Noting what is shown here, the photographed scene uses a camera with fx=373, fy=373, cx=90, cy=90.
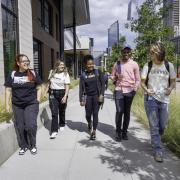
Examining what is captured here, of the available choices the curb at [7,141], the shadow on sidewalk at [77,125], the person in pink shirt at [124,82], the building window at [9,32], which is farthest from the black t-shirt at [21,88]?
the building window at [9,32]

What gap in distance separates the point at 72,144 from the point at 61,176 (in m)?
2.09

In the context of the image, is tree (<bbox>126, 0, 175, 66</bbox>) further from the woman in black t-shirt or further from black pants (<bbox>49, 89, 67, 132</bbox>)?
the woman in black t-shirt

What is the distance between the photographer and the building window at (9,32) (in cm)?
1240

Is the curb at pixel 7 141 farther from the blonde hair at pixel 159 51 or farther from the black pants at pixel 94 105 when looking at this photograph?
the blonde hair at pixel 159 51

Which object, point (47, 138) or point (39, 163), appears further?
point (47, 138)

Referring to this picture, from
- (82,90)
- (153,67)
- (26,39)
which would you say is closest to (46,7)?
(26,39)

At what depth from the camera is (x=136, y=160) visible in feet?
20.6

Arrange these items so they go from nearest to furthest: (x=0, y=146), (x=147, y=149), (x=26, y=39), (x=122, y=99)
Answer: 1. (x=0, y=146)
2. (x=147, y=149)
3. (x=122, y=99)
4. (x=26, y=39)

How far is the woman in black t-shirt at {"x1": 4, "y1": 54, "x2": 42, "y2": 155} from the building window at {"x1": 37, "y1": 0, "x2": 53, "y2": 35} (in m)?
16.4

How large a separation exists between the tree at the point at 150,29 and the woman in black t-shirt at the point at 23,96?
10951 mm

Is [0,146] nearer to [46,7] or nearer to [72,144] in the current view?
[72,144]

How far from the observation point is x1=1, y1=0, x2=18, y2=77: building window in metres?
12.4

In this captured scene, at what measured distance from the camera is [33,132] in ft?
21.9

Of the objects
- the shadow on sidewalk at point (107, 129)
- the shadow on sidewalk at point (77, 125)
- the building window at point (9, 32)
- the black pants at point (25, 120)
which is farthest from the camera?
the building window at point (9, 32)
